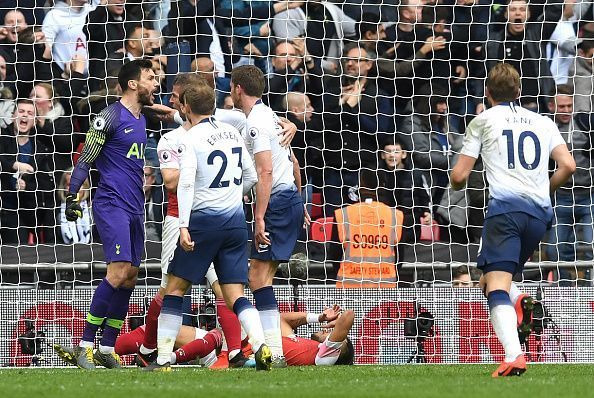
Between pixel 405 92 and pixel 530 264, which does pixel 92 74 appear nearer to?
pixel 405 92

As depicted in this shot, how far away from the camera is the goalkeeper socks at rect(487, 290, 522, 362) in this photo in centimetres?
840

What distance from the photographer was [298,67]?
14391 millimetres

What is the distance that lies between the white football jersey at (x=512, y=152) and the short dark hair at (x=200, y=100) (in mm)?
2006

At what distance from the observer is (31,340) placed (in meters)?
12.4

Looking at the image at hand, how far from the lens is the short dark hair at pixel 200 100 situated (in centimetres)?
948

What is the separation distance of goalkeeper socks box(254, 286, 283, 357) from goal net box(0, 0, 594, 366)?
8.62ft

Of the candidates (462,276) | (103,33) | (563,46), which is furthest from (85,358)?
(563,46)

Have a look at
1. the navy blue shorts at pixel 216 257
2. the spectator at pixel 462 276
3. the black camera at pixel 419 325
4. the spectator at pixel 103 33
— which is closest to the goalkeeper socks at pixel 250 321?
the navy blue shorts at pixel 216 257

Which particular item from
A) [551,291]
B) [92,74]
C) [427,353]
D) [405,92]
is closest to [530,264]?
[551,291]

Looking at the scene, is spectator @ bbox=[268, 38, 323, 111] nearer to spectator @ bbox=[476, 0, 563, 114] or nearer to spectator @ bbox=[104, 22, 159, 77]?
spectator @ bbox=[104, 22, 159, 77]

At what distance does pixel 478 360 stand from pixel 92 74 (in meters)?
5.46

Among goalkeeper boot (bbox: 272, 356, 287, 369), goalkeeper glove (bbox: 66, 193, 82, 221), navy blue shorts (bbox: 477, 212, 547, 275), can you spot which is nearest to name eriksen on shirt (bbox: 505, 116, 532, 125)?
navy blue shorts (bbox: 477, 212, 547, 275)

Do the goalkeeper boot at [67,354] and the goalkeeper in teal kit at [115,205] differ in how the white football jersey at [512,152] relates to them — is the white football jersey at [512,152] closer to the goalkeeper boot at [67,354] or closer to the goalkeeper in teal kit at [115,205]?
the goalkeeper in teal kit at [115,205]

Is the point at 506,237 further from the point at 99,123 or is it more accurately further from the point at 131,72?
the point at 131,72
